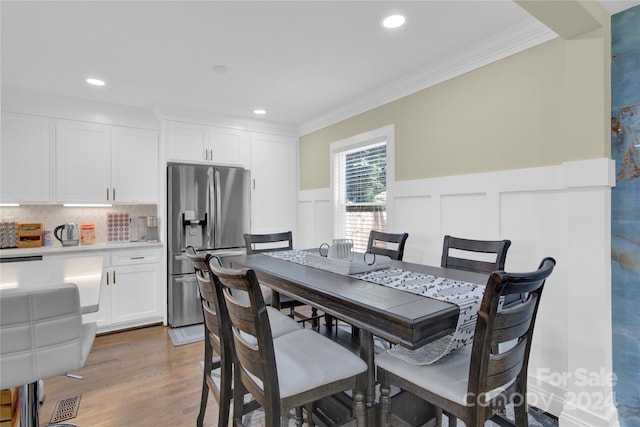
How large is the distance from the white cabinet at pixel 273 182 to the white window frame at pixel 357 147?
83 centimetres

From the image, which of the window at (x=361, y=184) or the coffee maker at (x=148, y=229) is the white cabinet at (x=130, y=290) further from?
the window at (x=361, y=184)

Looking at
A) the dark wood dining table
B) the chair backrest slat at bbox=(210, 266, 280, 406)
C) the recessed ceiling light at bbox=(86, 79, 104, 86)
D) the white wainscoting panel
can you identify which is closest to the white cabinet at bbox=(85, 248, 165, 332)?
the recessed ceiling light at bbox=(86, 79, 104, 86)

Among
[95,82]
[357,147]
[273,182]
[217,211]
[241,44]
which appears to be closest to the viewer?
[241,44]

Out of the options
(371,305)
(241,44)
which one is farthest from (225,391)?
(241,44)

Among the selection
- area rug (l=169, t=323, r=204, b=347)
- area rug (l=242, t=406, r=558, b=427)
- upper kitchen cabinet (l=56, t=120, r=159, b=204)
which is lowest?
area rug (l=169, t=323, r=204, b=347)

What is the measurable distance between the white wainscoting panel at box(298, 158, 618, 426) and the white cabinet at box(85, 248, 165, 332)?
9.75 ft

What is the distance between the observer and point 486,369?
1.10 m

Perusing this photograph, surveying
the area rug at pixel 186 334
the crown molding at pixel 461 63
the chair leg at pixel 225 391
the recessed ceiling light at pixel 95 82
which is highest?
the recessed ceiling light at pixel 95 82

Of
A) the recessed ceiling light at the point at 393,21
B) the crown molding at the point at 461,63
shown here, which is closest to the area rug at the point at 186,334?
the crown molding at the point at 461,63

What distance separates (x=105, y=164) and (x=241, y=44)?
236 centimetres

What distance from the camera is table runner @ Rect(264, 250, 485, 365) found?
3.97 ft

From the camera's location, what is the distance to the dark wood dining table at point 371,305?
3.52ft

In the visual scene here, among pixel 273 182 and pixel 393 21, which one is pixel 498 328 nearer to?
pixel 393 21

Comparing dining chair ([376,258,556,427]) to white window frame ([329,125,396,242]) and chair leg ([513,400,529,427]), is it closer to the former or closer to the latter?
chair leg ([513,400,529,427])
